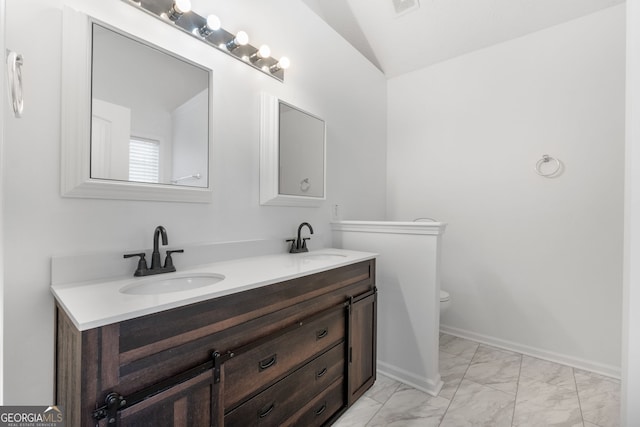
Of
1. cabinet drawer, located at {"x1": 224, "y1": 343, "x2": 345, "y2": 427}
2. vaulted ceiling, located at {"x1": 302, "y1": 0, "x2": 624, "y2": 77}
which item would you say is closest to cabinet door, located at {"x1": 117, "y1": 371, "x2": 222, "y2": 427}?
cabinet drawer, located at {"x1": 224, "y1": 343, "x2": 345, "y2": 427}

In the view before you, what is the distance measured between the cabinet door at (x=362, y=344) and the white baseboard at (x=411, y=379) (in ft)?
0.68

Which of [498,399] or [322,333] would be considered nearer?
[322,333]

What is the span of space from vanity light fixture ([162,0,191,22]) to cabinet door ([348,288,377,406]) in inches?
65.8

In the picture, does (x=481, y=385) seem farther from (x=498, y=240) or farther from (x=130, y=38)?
(x=130, y=38)

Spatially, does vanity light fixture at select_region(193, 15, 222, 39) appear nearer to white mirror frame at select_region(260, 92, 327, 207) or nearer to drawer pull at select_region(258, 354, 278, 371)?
white mirror frame at select_region(260, 92, 327, 207)

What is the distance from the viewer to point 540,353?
222 cm

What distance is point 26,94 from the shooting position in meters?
0.96

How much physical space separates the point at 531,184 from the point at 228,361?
8.25 feet

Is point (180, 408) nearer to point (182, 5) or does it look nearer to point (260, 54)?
point (182, 5)

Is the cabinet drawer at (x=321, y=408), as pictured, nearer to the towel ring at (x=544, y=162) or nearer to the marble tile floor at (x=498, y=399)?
the marble tile floor at (x=498, y=399)

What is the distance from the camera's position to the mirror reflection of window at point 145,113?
1.11 meters

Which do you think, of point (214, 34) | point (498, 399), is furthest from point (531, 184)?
point (214, 34)

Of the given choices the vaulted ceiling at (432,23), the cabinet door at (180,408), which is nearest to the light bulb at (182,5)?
the vaulted ceiling at (432,23)

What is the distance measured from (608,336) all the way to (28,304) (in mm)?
3274
